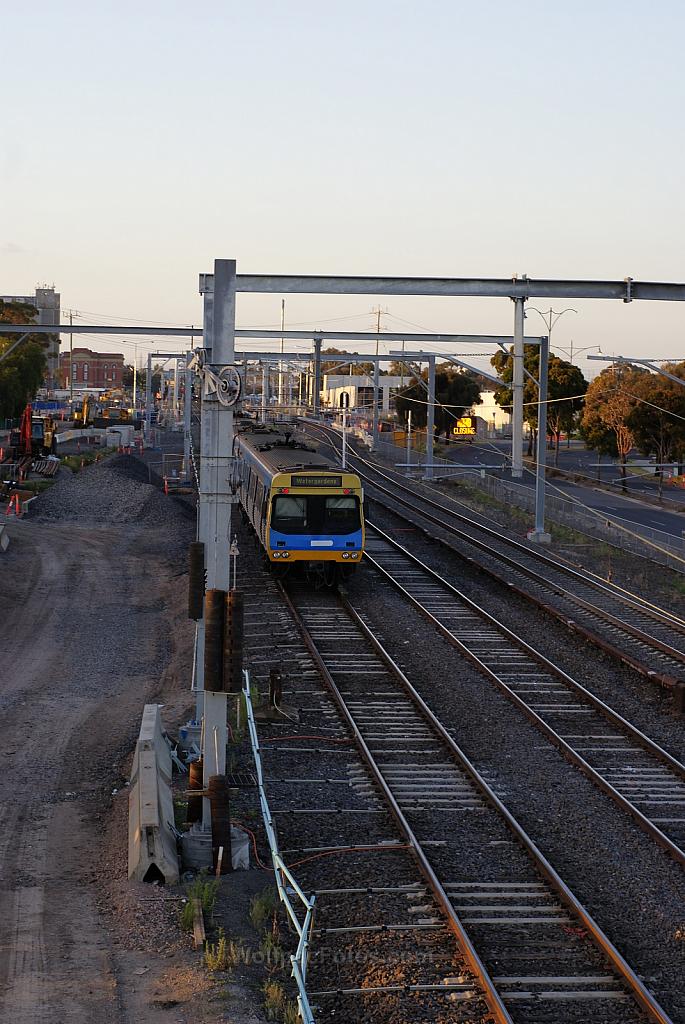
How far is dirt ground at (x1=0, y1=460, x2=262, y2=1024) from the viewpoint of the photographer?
9.14 metres

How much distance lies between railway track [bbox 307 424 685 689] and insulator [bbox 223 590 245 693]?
8572 mm

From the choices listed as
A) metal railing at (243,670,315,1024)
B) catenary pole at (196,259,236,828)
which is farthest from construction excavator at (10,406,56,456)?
metal railing at (243,670,315,1024)

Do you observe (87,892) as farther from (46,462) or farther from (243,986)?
(46,462)

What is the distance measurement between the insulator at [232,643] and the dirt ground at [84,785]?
2.06 metres

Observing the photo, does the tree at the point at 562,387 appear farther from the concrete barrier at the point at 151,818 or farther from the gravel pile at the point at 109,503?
the concrete barrier at the point at 151,818

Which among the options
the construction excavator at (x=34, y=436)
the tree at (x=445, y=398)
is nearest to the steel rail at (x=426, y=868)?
the construction excavator at (x=34, y=436)

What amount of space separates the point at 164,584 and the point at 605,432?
Result: 4599 centimetres

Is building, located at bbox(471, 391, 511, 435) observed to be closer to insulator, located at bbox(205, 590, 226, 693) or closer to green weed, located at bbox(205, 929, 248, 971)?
insulator, located at bbox(205, 590, 226, 693)

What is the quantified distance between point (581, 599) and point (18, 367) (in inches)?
2452

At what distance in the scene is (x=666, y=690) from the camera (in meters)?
19.1

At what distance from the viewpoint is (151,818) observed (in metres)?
11.8

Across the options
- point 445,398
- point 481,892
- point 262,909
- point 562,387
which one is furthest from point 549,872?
point 445,398

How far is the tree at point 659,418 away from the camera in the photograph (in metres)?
A: 66.0

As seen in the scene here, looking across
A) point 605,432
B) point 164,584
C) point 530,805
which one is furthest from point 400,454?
point 530,805
